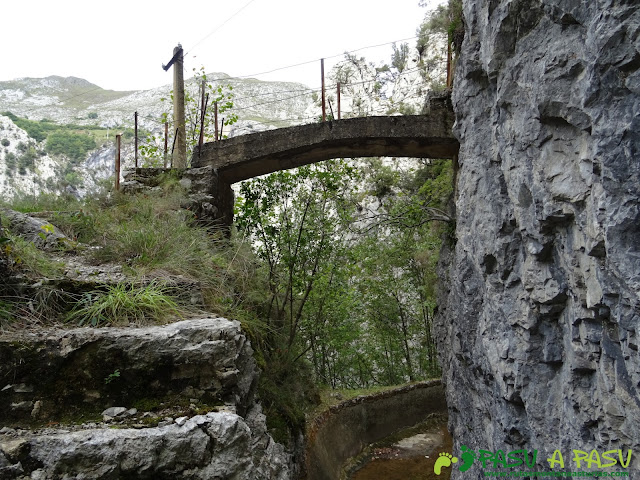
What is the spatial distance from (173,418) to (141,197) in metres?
4.49

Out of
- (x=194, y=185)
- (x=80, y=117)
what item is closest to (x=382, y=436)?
(x=194, y=185)

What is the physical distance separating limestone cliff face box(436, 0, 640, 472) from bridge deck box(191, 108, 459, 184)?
121 centimetres

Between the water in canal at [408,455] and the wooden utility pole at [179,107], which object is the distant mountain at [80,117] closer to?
the wooden utility pole at [179,107]

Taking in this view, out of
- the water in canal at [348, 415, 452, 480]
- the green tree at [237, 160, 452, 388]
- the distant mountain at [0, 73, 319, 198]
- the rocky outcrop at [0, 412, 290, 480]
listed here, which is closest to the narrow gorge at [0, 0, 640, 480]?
the rocky outcrop at [0, 412, 290, 480]

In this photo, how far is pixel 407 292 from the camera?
14.9 meters

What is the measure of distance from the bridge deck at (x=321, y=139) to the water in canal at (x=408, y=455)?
6244 millimetres

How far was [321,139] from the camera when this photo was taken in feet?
24.8

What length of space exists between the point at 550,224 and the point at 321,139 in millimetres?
4301

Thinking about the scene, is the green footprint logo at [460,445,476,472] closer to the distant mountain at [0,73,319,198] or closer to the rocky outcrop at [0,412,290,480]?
the rocky outcrop at [0,412,290,480]

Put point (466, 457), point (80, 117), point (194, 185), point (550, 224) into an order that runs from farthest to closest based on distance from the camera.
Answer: point (80, 117)
point (194, 185)
point (466, 457)
point (550, 224)

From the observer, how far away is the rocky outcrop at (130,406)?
245cm

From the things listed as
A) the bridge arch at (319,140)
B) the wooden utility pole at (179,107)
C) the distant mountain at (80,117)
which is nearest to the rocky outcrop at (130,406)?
the bridge arch at (319,140)

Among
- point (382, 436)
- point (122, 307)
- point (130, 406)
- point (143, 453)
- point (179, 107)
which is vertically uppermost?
point (179, 107)

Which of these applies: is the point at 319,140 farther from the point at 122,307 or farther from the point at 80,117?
the point at 80,117
